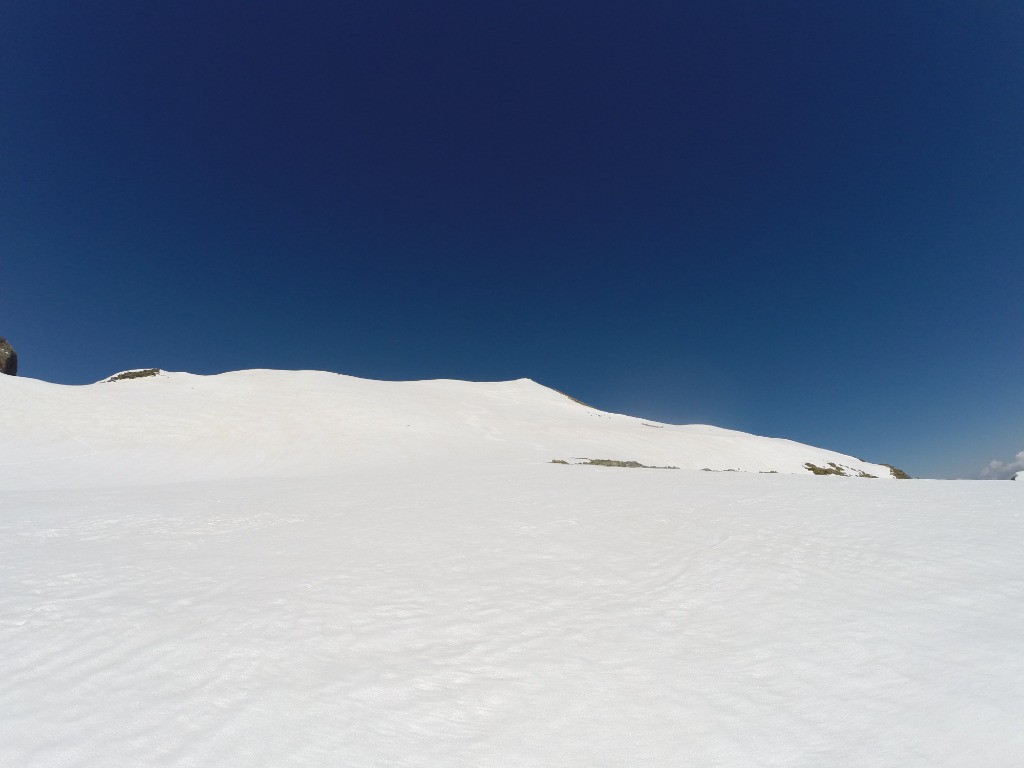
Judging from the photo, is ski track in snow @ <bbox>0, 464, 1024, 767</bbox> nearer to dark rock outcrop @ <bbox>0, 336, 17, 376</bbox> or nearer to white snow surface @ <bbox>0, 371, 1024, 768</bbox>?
white snow surface @ <bbox>0, 371, 1024, 768</bbox>

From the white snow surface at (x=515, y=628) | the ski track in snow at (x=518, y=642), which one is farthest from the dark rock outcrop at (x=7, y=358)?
the ski track in snow at (x=518, y=642)

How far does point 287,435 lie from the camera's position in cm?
1967

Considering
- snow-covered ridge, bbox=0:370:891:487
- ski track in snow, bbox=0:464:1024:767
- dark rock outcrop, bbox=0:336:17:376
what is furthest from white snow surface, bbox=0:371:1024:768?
dark rock outcrop, bbox=0:336:17:376

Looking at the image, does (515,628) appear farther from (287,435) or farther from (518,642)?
(287,435)

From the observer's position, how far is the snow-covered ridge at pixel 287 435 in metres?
15.5

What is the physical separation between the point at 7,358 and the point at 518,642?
41807 millimetres

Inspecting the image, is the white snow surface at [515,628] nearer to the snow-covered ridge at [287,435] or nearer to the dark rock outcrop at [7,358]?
the snow-covered ridge at [287,435]

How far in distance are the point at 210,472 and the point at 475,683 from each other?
50.5 ft

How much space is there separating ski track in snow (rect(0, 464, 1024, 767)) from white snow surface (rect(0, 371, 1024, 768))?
0.02 meters

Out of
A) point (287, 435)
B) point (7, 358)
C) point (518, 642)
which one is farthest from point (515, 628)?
point (7, 358)

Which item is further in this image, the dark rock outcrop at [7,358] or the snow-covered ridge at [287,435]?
the dark rock outcrop at [7,358]

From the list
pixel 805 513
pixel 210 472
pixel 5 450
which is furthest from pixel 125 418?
pixel 805 513

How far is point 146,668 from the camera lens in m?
3.69

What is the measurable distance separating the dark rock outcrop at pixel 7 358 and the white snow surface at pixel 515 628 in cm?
2863
